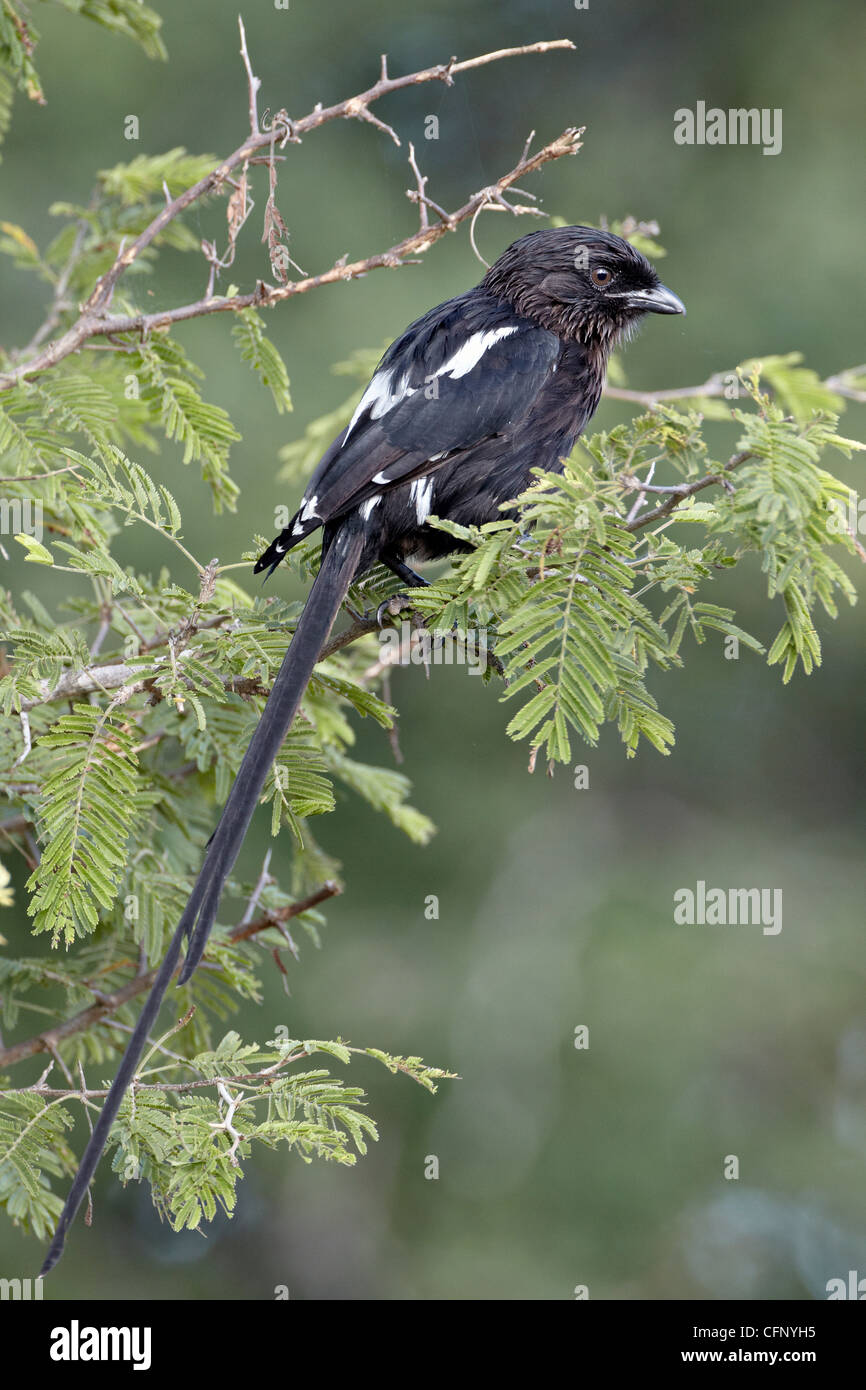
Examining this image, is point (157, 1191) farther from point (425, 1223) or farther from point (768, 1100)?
point (768, 1100)

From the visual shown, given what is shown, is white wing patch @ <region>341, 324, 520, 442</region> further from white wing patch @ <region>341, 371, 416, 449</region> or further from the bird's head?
the bird's head

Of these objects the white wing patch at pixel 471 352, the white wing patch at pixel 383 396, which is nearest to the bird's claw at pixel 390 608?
the white wing patch at pixel 383 396

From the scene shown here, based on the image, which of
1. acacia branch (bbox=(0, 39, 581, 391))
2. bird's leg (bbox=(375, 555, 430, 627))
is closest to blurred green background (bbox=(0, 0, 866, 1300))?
bird's leg (bbox=(375, 555, 430, 627))

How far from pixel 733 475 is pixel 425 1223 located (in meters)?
5.78

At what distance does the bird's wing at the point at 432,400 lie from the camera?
103 inches

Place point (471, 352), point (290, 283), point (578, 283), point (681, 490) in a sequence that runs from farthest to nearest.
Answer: point (578, 283) < point (471, 352) < point (290, 283) < point (681, 490)

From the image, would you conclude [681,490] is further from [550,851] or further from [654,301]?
[550,851]

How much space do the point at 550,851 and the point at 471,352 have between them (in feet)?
15.4

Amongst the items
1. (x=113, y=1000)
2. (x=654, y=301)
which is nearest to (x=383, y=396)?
(x=654, y=301)

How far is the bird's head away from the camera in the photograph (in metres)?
3.13

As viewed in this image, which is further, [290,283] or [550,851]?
[550,851]

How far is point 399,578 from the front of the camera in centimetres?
295

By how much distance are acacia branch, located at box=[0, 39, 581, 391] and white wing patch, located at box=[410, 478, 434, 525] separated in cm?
49

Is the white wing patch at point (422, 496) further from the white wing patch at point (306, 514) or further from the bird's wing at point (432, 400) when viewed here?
the white wing patch at point (306, 514)
